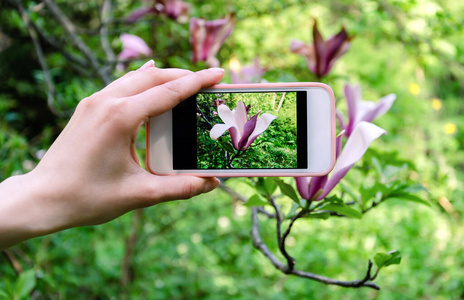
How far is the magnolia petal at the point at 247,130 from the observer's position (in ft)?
2.04

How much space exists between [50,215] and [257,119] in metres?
0.31

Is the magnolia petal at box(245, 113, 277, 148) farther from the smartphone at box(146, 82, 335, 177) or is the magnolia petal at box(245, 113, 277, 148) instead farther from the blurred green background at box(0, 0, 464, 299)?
the blurred green background at box(0, 0, 464, 299)

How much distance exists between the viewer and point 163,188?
57 cm

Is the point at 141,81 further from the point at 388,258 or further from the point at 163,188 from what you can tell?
the point at 388,258

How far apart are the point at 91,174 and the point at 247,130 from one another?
23 centimetres

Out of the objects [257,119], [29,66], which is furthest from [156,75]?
[29,66]

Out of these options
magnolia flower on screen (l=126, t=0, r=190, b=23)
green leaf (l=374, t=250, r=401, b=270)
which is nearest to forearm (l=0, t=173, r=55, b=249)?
green leaf (l=374, t=250, r=401, b=270)

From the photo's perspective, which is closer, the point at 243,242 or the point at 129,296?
the point at 129,296

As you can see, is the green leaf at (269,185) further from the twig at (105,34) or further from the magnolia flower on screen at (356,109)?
the twig at (105,34)

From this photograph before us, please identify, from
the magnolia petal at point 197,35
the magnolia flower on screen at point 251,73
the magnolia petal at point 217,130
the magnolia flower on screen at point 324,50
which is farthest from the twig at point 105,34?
the magnolia petal at point 217,130

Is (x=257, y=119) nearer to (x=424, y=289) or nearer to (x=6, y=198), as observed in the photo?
(x=6, y=198)

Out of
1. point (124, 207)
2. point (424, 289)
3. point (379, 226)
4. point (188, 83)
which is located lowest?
point (424, 289)

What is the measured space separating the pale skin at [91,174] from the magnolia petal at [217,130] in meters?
0.09

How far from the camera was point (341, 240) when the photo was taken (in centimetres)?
227
